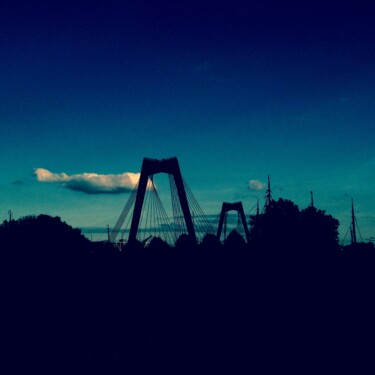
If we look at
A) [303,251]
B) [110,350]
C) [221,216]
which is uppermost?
[221,216]

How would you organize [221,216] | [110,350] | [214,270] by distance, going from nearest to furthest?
[110,350]
[214,270]
[221,216]

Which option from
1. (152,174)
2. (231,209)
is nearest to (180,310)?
(152,174)

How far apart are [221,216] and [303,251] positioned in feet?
179

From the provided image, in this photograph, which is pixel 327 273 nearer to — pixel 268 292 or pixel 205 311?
pixel 268 292

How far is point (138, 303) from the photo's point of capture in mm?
32094

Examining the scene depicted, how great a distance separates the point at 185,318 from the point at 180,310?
1.67 meters

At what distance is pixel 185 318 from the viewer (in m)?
28.8

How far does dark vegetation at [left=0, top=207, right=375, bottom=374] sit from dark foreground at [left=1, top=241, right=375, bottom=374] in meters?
0.07

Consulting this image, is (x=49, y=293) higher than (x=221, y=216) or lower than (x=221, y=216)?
lower

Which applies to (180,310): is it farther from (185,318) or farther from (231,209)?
(231,209)

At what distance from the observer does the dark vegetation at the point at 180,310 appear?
2223cm

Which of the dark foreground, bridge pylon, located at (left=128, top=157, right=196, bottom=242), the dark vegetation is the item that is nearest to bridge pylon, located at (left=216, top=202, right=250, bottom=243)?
bridge pylon, located at (left=128, top=157, right=196, bottom=242)

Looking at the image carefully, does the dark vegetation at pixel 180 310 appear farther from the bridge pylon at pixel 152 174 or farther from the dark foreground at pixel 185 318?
the bridge pylon at pixel 152 174

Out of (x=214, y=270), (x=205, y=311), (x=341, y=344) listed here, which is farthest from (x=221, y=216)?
(x=341, y=344)
